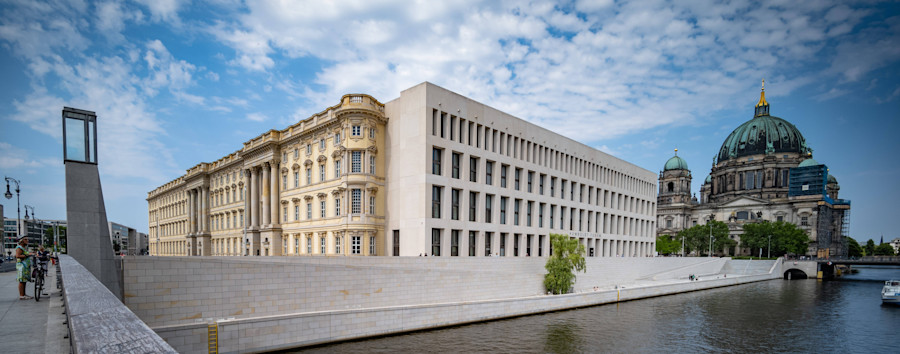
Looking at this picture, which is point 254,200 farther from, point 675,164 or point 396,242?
point 675,164

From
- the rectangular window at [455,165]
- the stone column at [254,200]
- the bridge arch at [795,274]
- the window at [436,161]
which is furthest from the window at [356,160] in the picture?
the bridge arch at [795,274]

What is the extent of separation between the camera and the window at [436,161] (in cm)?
4231

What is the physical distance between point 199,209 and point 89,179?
70883 mm

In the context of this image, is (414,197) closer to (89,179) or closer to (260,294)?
(260,294)

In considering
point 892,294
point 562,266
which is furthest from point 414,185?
point 892,294

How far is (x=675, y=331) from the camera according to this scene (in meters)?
33.0

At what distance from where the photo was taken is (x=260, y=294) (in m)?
25.3

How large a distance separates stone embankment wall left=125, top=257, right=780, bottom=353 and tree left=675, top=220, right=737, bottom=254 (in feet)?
330

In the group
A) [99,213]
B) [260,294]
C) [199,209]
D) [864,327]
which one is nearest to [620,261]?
[864,327]

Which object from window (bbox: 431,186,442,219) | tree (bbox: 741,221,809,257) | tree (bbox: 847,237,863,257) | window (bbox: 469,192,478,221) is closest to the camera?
window (bbox: 431,186,442,219)

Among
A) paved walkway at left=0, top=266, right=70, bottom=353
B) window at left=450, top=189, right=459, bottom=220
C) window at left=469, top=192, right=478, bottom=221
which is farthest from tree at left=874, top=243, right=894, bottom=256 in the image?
paved walkway at left=0, top=266, right=70, bottom=353

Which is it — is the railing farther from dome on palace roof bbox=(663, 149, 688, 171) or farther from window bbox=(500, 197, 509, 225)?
dome on palace roof bbox=(663, 149, 688, 171)

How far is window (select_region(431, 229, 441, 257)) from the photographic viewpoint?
42125 millimetres

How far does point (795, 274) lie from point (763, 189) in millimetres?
61575
